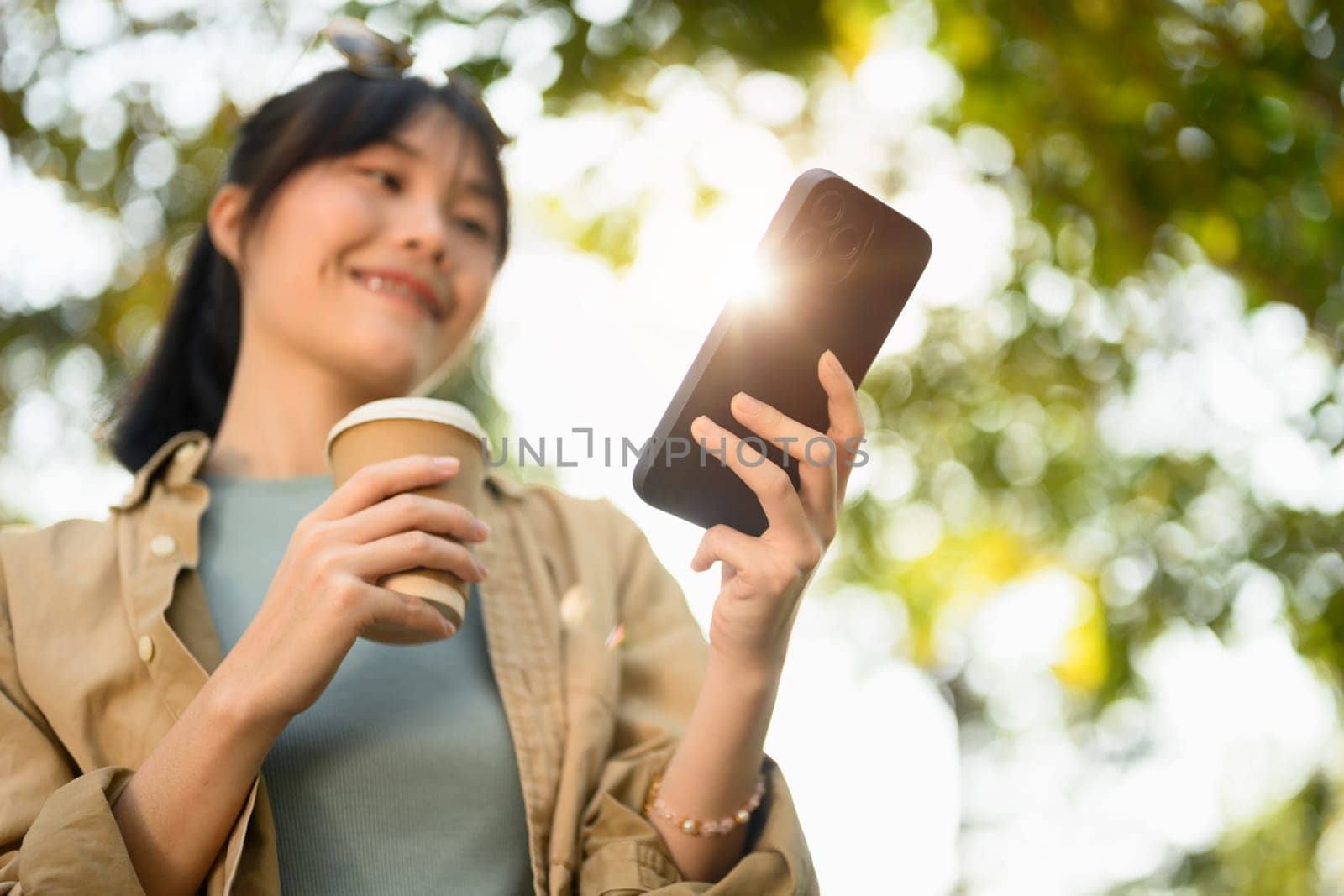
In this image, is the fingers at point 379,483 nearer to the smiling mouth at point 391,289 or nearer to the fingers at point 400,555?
the fingers at point 400,555

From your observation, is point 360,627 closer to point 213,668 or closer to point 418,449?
point 418,449

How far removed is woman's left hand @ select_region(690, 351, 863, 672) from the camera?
147 cm

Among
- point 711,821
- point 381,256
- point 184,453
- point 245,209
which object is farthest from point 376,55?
point 711,821

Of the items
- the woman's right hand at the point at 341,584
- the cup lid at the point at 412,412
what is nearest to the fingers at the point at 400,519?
the woman's right hand at the point at 341,584

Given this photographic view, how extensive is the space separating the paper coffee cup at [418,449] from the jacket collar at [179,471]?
47 cm

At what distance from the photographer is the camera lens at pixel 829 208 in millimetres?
1496

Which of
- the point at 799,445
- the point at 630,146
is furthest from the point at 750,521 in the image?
the point at 630,146

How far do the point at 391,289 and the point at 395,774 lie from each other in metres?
0.90

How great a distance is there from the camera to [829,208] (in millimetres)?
1503

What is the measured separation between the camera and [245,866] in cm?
154

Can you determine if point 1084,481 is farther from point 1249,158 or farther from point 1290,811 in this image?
point 1290,811

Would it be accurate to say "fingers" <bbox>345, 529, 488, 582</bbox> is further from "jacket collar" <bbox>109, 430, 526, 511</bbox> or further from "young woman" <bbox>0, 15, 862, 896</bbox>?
"jacket collar" <bbox>109, 430, 526, 511</bbox>

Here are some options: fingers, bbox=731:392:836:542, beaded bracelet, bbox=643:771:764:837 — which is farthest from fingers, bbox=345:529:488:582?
beaded bracelet, bbox=643:771:764:837

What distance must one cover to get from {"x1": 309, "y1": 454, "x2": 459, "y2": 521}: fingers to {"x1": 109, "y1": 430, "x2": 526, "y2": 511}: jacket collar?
554mm
